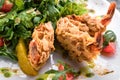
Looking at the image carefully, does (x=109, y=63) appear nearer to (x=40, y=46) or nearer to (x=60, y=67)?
(x=60, y=67)

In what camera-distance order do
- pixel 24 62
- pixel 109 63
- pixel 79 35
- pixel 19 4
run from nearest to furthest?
pixel 24 62 < pixel 79 35 < pixel 109 63 < pixel 19 4

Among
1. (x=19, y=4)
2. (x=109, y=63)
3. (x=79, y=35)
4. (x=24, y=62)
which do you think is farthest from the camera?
(x=19, y=4)

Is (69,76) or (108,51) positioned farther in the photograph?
(108,51)

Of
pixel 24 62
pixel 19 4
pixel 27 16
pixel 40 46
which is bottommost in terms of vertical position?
pixel 24 62

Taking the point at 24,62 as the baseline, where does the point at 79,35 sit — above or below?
above

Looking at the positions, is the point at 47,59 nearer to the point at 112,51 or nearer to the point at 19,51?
the point at 19,51

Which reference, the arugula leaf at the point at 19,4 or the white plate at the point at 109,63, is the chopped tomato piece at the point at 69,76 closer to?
the white plate at the point at 109,63

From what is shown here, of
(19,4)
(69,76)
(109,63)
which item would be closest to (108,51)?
(109,63)
